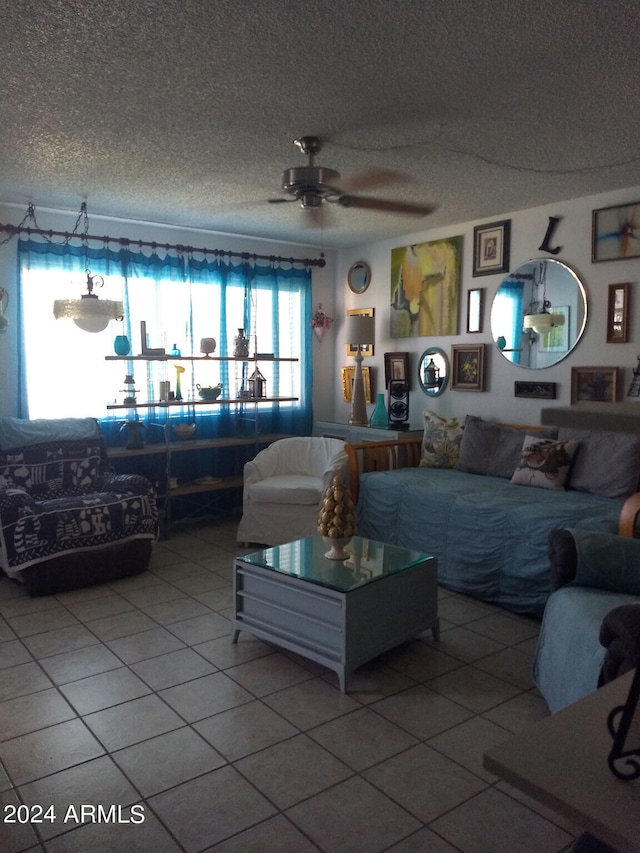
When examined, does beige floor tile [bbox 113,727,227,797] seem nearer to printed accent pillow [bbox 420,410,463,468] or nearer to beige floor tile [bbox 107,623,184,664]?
beige floor tile [bbox 107,623,184,664]

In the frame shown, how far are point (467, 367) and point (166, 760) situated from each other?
11.6ft

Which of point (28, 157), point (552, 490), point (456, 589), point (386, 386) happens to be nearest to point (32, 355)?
point (28, 157)

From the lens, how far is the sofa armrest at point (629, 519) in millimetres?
2877

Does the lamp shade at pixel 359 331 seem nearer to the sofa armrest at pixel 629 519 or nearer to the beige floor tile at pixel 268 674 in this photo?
the sofa armrest at pixel 629 519

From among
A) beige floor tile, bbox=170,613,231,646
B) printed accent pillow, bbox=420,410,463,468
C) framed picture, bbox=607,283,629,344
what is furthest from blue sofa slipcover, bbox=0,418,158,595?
framed picture, bbox=607,283,629,344

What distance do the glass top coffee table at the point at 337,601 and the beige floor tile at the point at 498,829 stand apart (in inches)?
30.2

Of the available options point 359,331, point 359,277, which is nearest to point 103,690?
point 359,331

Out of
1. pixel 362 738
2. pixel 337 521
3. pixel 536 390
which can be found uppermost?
pixel 536 390

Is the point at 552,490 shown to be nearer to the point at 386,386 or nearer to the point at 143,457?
the point at 386,386

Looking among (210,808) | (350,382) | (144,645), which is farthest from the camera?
(350,382)

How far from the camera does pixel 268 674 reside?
8.76ft

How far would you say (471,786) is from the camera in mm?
1957

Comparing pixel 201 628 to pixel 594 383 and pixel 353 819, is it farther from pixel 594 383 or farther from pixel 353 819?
pixel 594 383

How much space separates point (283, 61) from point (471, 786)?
2.47 meters
